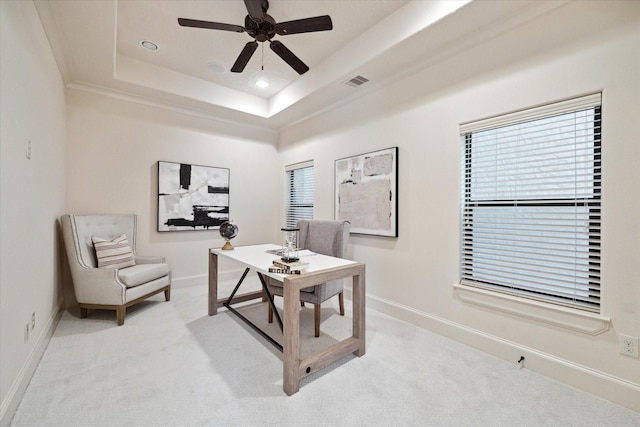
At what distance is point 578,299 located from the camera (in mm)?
1847

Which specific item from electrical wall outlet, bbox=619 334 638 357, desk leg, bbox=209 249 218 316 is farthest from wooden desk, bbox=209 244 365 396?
electrical wall outlet, bbox=619 334 638 357

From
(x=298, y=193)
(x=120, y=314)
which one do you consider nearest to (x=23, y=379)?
(x=120, y=314)

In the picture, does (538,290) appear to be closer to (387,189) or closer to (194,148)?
(387,189)

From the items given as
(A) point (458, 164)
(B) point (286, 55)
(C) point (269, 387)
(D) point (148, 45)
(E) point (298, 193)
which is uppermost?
(D) point (148, 45)

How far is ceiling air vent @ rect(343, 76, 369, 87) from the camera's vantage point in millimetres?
3090

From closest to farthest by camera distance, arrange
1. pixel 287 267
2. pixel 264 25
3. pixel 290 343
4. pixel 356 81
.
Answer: pixel 290 343 < pixel 287 267 < pixel 264 25 < pixel 356 81

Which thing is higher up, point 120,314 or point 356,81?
point 356,81

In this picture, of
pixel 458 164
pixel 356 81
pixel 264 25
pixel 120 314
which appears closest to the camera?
pixel 264 25

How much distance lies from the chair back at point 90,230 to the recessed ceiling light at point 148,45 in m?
2.01

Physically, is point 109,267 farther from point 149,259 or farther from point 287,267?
point 287,267

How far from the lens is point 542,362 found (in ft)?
6.38

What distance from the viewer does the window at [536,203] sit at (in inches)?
71.4

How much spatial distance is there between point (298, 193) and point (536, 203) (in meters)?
3.29

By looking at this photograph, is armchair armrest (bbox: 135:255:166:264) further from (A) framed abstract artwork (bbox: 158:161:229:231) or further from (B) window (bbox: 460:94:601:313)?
(B) window (bbox: 460:94:601:313)
